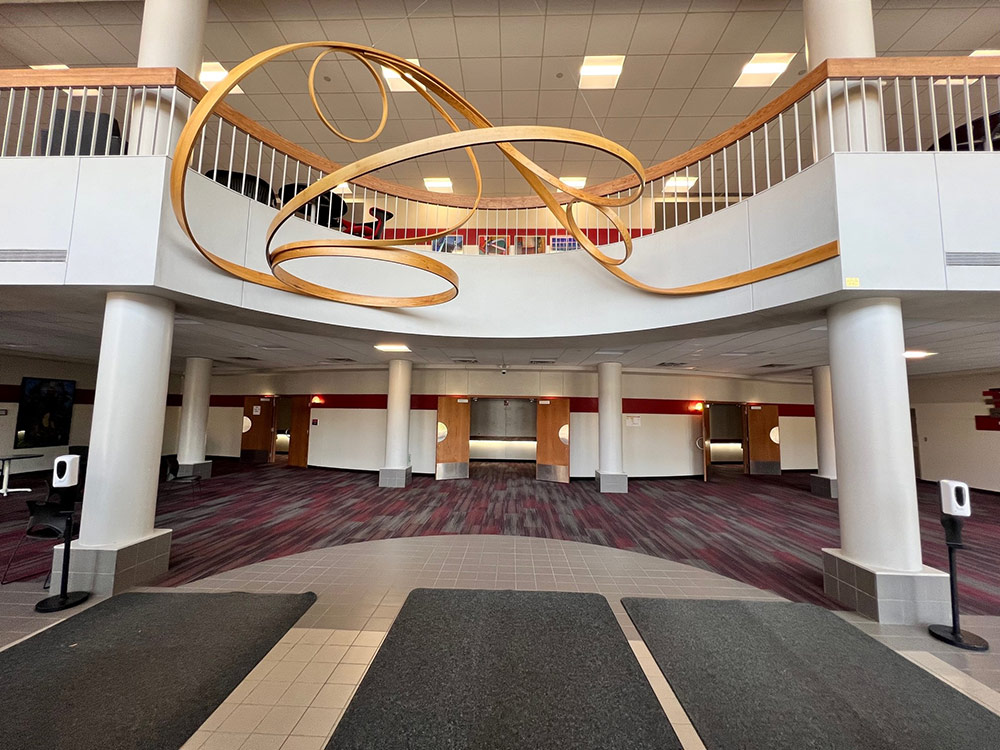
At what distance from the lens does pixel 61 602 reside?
3.60m

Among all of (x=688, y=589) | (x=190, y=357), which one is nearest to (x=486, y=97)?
(x=688, y=589)

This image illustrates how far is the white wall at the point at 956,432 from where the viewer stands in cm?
1020

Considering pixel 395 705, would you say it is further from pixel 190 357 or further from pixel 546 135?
pixel 190 357

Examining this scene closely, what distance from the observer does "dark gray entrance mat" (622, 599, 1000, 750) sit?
2268 millimetres

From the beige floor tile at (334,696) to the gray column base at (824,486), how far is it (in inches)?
434

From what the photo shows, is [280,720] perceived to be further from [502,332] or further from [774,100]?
[774,100]

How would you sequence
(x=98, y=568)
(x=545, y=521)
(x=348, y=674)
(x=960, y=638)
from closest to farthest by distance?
(x=348, y=674), (x=960, y=638), (x=98, y=568), (x=545, y=521)

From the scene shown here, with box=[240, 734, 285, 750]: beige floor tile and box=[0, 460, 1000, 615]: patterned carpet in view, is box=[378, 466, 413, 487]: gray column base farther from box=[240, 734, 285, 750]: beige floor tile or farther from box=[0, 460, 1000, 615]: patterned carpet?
box=[240, 734, 285, 750]: beige floor tile

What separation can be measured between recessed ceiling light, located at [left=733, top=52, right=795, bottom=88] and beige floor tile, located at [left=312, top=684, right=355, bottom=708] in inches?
369

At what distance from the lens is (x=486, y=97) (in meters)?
7.26

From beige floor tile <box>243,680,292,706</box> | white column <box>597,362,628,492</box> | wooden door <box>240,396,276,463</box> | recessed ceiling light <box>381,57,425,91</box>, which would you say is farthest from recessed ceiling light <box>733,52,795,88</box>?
wooden door <box>240,396,276,463</box>

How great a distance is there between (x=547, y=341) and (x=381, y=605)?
4.11 meters

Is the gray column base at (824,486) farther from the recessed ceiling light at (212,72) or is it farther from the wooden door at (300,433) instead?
the recessed ceiling light at (212,72)

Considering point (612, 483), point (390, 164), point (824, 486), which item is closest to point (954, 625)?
point (390, 164)
